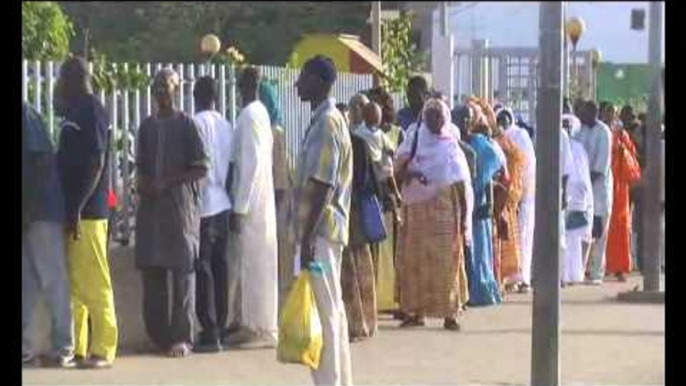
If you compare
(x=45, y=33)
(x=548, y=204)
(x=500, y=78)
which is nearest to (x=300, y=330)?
(x=548, y=204)

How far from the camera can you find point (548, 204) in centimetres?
850

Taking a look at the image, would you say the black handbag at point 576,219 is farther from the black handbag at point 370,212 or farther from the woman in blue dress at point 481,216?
the black handbag at point 370,212

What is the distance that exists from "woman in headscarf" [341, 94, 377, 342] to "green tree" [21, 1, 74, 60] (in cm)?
413

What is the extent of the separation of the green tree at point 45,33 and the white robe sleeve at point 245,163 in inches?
156

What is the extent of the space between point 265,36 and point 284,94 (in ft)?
89.7

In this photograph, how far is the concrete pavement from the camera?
9281mm

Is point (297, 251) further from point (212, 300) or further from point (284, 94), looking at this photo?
point (284, 94)

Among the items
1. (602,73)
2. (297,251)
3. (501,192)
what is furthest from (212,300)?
(602,73)

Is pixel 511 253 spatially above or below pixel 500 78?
below

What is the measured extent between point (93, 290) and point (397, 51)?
8929mm

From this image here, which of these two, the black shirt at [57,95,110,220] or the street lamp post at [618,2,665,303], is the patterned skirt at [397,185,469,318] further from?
the black shirt at [57,95,110,220]

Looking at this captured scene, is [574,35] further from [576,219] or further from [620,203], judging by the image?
[576,219]

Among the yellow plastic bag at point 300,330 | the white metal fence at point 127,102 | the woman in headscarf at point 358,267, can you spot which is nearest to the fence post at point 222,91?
the white metal fence at point 127,102

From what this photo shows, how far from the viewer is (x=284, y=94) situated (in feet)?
39.9
